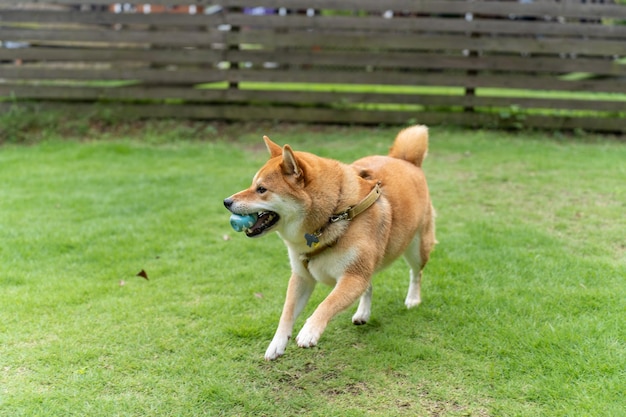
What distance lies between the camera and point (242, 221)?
302 centimetres

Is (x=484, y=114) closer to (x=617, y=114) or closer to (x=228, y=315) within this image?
(x=617, y=114)

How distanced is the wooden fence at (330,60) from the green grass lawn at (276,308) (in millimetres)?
2172

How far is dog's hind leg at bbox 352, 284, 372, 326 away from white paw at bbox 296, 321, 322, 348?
940 millimetres

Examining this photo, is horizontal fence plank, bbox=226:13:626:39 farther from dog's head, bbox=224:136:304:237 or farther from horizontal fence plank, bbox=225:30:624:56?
dog's head, bbox=224:136:304:237

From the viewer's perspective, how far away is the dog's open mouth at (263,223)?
305 cm

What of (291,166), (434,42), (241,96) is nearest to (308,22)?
(241,96)

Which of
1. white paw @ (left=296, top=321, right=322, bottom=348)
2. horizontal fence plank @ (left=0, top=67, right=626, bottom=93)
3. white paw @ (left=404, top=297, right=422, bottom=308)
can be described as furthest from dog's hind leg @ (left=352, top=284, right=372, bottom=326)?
horizontal fence plank @ (left=0, top=67, right=626, bottom=93)

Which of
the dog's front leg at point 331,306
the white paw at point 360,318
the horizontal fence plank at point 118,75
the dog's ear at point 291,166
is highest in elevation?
the horizontal fence plank at point 118,75

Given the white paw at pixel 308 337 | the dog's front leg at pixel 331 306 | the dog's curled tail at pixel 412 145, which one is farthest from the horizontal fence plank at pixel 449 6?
the white paw at pixel 308 337

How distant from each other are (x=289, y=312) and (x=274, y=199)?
69cm

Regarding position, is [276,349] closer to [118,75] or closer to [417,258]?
[417,258]

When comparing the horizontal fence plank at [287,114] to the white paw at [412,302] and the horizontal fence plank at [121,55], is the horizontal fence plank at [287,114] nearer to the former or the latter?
the horizontal fence plank at [121,55]

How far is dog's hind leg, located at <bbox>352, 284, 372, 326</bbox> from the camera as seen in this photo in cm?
375

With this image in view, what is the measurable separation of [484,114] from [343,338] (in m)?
6.33
